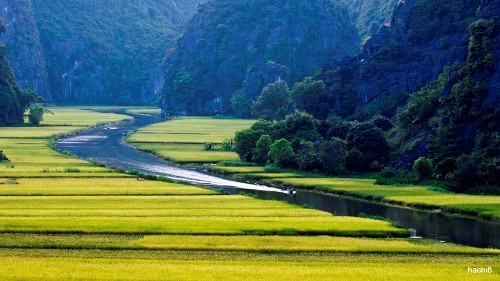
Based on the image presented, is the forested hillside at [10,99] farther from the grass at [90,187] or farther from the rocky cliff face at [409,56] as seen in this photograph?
the grass at [90,187]

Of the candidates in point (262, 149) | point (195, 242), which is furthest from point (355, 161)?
point (195, 242)

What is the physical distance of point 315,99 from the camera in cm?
13075

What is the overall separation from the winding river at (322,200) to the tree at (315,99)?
29.2 meters

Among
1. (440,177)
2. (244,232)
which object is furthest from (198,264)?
(440,177)

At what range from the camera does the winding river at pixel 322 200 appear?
52.3 meters

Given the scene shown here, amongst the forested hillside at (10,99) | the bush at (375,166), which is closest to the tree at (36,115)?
the forested hillside at (10,99)

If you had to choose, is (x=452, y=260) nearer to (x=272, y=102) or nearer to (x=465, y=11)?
(x=465, y=11)

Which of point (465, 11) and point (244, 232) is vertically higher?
point (465, 11)

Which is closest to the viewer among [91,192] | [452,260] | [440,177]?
[452,260]

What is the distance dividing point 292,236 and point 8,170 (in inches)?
1570

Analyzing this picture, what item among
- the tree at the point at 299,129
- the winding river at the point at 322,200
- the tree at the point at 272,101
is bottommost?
the winding river at the point at 322,200

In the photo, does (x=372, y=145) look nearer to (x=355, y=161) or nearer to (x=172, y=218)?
(x=355, y=161)

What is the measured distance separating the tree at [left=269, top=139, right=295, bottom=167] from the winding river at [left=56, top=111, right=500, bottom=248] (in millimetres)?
8453

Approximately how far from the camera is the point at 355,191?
70812 millimetres
